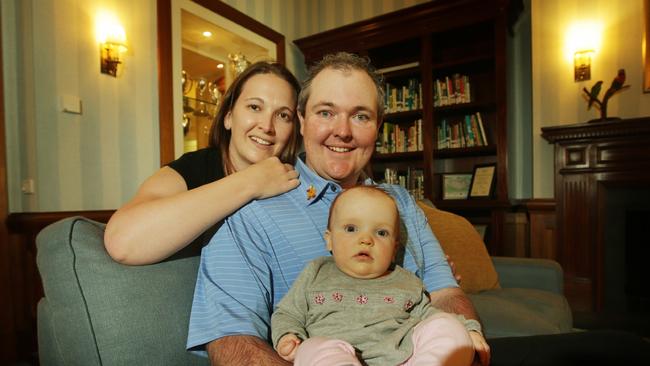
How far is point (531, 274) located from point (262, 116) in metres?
1.75

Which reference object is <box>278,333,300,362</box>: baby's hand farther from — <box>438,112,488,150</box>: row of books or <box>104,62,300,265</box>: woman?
<box>438,112,488,150</box>: row of books

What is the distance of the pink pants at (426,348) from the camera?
688mm

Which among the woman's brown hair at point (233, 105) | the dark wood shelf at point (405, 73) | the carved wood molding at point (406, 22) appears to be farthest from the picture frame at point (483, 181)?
the woman's brown hair at point (233, 105)

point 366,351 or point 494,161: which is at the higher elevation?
point 494,161

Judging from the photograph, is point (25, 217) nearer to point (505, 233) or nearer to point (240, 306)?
point (240, 306)

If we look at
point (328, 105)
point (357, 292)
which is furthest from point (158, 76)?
point (357, 292)

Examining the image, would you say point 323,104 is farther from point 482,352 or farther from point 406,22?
point 406,22

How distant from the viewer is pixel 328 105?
46.6 inches

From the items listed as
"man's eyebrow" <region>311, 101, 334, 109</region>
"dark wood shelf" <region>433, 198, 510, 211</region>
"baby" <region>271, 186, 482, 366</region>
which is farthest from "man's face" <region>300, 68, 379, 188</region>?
"dark wood shelf" <region>433, 198, 510, 211</region>

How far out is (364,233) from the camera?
0.92 meters

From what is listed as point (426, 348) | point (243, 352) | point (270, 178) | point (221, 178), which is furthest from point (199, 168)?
point (426, 348)

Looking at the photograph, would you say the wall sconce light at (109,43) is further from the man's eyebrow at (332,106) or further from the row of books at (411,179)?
the row of books at (411,179)

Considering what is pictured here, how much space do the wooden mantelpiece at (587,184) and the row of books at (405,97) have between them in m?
1.22

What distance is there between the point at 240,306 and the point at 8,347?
2.24 m
